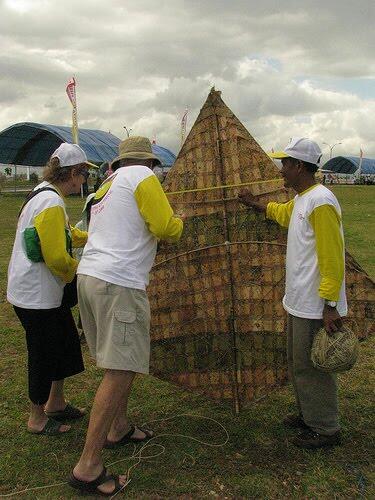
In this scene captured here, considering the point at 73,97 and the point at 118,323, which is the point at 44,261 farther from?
the point at 73,97

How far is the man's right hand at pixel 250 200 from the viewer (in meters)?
3.98

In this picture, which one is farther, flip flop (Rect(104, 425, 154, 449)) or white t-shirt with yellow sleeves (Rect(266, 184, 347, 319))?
flip flop (Rect(104, 425, 154, 449))

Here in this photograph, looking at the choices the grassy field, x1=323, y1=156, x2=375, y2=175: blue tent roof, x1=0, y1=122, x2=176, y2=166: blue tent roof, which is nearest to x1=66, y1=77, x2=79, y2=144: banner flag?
x1=0, y1=122, x2=176, y2=166: blue tent roof

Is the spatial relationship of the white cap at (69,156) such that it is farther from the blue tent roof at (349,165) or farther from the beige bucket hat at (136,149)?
the blue tent roof at (349,165)

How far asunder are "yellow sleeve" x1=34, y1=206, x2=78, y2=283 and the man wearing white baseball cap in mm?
1482

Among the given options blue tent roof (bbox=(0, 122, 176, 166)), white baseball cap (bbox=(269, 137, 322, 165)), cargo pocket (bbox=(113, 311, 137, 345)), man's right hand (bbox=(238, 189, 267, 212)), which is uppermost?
blue tent roof (bbox=(0, 122, 176, 166))

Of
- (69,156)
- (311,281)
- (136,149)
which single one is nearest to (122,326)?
(136,149)

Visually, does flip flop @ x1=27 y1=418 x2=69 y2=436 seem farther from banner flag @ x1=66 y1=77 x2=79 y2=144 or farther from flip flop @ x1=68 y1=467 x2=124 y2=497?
banner flag @ x1=66 y1=77 x2=79 y2=144

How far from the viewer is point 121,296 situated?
10.1 feet

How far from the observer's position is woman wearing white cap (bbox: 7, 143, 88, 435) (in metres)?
3.53

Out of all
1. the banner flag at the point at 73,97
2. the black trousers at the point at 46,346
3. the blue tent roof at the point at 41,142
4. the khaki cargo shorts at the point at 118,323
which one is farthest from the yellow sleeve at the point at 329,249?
the blue tent roof at the point at 41,142

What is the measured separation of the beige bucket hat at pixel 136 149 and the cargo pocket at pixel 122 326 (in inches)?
38.4

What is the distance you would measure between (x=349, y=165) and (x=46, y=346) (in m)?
93.8

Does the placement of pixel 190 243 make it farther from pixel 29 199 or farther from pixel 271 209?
pixel 29 199
